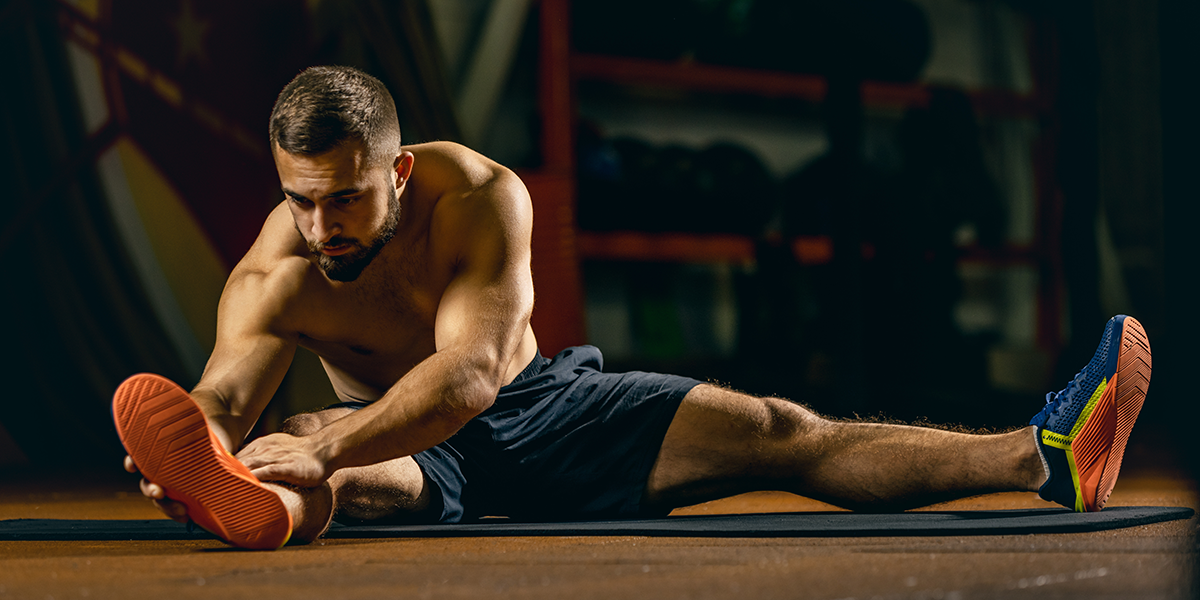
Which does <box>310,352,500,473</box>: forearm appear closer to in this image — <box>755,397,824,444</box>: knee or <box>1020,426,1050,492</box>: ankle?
<box>755,397,824,444</box>: knee

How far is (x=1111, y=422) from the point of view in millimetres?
1495

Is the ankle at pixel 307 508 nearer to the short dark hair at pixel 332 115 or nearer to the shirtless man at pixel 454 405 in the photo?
the shirtless man at pixel 454 405

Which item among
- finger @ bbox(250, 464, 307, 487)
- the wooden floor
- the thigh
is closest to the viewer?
the wooden floor

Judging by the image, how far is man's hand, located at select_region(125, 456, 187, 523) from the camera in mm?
1225

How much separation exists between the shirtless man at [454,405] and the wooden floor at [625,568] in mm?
130

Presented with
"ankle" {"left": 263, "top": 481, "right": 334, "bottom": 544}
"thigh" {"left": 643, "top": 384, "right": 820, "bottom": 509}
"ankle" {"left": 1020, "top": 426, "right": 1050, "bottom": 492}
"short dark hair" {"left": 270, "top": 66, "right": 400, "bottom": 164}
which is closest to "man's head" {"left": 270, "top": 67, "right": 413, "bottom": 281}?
"short dark hair" {"left": 270, "top": 66, "right": 400, "bottom": 164}

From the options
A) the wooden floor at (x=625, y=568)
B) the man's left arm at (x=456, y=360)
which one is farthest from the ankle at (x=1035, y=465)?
the man's left arm at (x=456, y=360)

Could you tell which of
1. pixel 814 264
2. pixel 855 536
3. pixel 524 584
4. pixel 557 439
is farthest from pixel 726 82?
pixel 524 584

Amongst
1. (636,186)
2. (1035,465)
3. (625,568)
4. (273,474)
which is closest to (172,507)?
(273,474)

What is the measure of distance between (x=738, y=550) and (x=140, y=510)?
144 cm

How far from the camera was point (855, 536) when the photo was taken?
1.35 metres

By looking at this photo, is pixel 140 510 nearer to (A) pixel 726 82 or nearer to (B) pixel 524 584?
(B) pixel 524 584

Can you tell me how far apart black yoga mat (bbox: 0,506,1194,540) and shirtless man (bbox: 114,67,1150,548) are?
54 mm

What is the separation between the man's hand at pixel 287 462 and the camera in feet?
4.31
